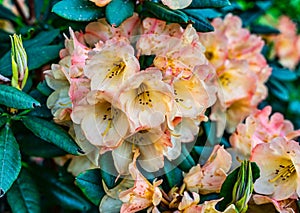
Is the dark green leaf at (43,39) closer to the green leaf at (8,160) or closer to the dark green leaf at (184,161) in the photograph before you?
the green leaf at (8,160)

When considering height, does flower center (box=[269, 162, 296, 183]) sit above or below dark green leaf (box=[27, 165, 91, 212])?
above

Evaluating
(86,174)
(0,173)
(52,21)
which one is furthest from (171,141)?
(52,21)

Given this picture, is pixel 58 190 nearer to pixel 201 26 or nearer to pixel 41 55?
pixel 41 55

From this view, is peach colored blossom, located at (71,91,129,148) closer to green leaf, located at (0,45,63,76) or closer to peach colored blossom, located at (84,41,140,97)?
peach colored blossom, located at (84,41,140,97)

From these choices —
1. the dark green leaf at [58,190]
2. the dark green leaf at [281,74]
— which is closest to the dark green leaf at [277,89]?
the dark green leaf at [281,74]

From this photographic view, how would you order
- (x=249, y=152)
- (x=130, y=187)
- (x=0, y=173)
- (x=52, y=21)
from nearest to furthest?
1. (x=0, y=173)
2. (x=130, y=187)
3. (x=249, y=152)
4. (x=52, y=21)

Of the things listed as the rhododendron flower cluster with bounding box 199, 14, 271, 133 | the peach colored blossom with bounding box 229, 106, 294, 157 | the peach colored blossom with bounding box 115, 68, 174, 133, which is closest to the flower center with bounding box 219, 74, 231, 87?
the rhododendron flower cluster with bounding box 199, 14, 271, 133

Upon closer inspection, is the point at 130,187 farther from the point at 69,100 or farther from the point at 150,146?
the point at 69,100
